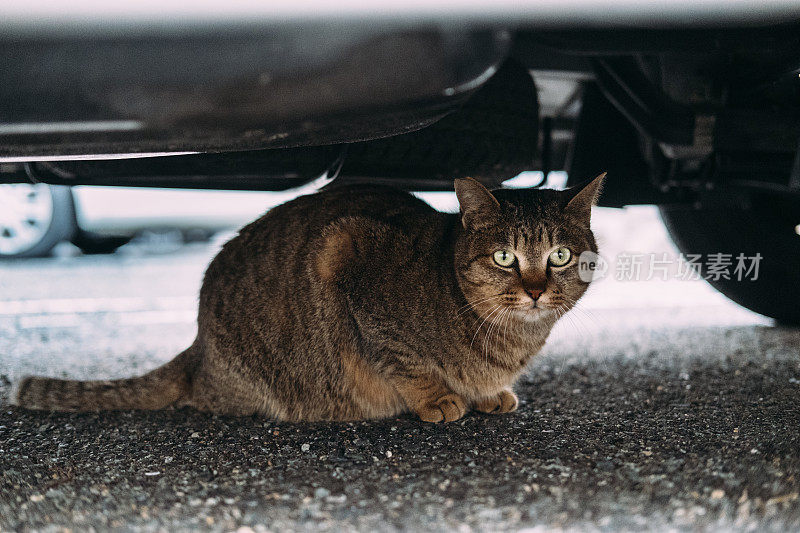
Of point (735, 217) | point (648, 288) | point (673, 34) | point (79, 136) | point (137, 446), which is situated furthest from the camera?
point (648, 288)

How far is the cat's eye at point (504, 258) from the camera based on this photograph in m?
1.90

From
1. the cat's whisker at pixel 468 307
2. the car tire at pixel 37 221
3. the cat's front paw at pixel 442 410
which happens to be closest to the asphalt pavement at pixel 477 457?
the cat's front paw at pixel 442 410

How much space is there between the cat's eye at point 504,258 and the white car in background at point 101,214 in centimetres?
345

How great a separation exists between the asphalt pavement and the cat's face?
0.34 metres

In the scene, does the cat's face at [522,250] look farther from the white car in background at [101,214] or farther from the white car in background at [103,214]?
the white car in background at [101,214]

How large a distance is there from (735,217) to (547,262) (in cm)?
135

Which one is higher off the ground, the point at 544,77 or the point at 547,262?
the point at 544,77

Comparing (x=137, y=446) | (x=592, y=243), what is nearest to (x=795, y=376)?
(x=592, y=243)

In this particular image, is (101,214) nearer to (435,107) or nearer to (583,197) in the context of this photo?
(583,197)

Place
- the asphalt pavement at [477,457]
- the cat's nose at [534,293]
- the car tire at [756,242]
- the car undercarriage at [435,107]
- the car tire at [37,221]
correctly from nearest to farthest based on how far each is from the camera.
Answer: the car undercarriage at [435,107] < the asphalt pavement at [477,457] < the cat's nose at [534,293] < the car tire at [756,242] < the car tire at [37,221]

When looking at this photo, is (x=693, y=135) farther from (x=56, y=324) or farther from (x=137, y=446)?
(x=56, y=324)

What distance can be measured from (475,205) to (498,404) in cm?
65

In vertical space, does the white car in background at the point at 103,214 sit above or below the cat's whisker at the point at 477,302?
below

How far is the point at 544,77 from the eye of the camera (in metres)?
2.48
